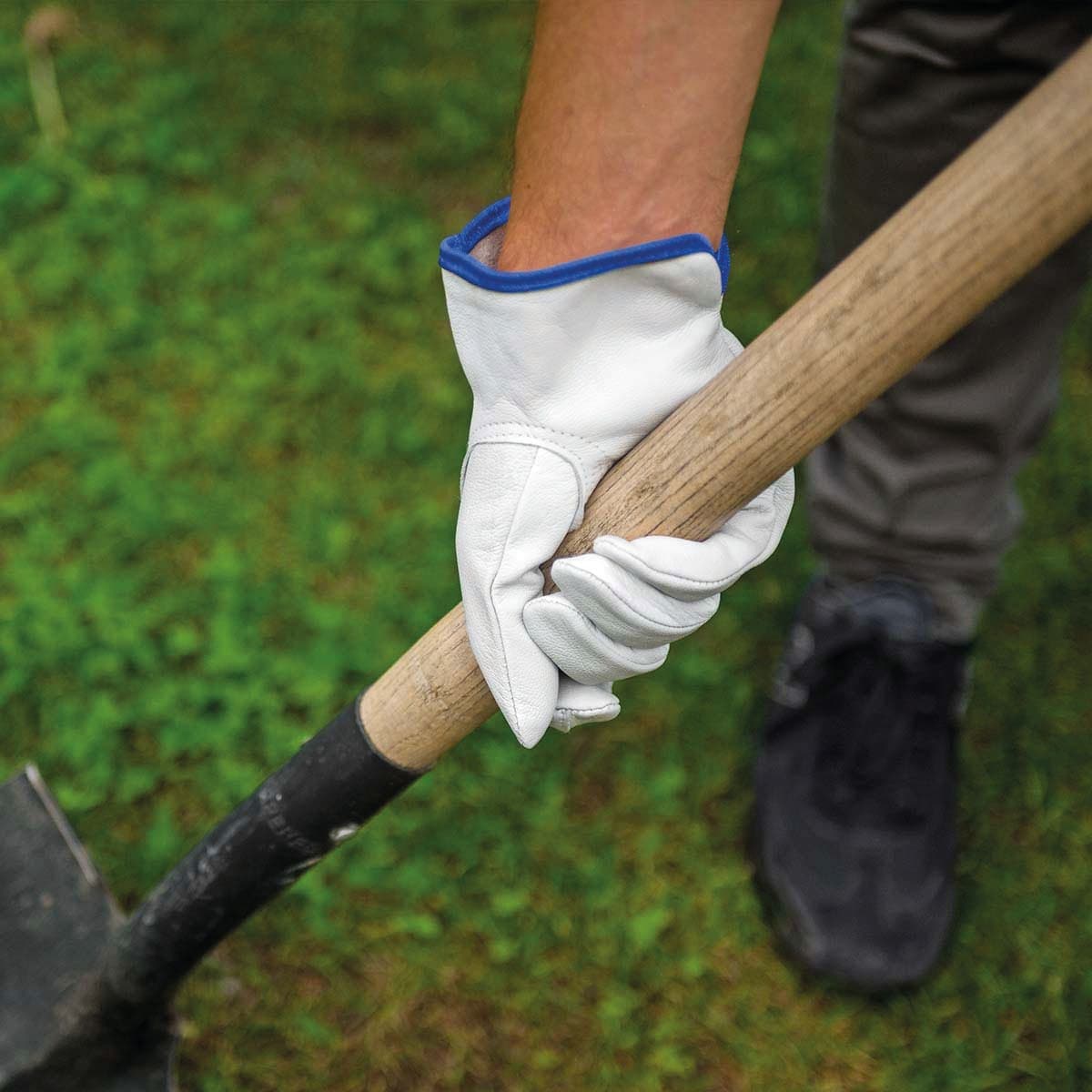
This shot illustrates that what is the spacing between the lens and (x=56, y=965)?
68.2 inches

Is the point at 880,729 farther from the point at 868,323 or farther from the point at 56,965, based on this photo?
the point at 56,965

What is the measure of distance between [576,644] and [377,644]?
3.92 ft

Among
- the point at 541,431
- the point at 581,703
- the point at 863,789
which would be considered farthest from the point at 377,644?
the point at 541,431

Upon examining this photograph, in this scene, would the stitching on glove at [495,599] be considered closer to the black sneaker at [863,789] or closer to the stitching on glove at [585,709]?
the stitching on glove at [585,709]

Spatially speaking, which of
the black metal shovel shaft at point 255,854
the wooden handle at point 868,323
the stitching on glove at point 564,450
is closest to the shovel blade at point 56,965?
the black metal shovel shaft at point 255,854

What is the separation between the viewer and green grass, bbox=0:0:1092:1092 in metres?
1.93

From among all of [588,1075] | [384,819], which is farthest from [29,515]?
[588,1075]

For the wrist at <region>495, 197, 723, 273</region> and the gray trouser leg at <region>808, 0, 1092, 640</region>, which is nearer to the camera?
the wrist at <region>495, 197, 723, 273</region>

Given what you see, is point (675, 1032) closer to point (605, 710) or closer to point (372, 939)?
point (372, 939)

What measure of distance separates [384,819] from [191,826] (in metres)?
0.34

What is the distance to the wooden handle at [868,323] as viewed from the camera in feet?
3.29

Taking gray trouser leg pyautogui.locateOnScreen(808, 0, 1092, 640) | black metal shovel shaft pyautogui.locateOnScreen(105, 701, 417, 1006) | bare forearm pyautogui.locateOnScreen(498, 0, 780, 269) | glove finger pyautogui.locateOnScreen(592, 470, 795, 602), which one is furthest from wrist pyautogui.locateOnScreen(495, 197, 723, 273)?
gray trouser leg pyautogui.locateOnScreen(808, 0, 1092, 640)

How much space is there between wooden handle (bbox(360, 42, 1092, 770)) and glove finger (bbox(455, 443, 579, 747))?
5cm

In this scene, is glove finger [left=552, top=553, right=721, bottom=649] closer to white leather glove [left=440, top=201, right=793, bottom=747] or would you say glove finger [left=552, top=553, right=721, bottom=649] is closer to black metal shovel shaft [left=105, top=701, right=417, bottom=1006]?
white leather glove [left=440, top=201, right=793, bottom=747]
